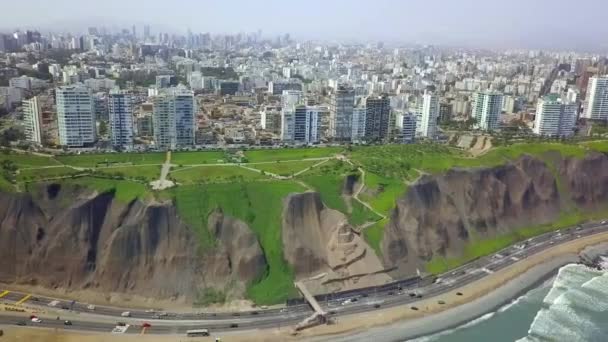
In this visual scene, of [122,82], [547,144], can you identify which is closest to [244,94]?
[122,82]

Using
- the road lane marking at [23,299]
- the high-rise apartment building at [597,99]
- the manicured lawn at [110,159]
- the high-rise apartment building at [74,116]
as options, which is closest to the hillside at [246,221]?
the manicured lawn at [110,159]

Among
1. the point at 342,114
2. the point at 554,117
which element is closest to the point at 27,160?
the point at 342,114

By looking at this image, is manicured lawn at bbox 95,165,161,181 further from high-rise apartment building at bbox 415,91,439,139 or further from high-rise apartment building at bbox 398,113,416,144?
high-rise apartment building at bbox 415,91,439,139

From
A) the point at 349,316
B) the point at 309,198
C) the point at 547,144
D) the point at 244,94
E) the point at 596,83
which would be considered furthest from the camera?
the point at 244,94

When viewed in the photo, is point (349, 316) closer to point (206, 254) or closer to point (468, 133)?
point (206, 254)

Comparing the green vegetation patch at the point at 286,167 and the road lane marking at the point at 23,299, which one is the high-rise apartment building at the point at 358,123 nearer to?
the green vegetation patch at the point at 286,167

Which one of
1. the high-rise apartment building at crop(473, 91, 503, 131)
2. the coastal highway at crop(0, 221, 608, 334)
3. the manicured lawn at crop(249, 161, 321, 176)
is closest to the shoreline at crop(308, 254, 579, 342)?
the coastal highway at crop(0, 221, 608, 334)
